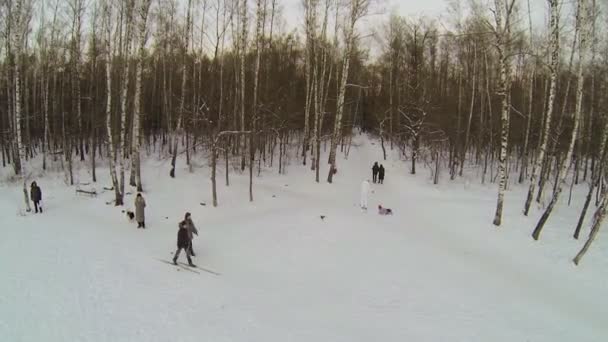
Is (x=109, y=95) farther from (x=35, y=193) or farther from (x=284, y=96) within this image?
(x=284, y=96)

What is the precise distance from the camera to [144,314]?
773 cm

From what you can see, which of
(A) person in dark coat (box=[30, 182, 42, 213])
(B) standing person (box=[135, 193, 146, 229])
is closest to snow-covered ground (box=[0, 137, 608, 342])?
(B) standing person (box=[135, 193, 146, 229])

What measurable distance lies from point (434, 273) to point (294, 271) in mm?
4266

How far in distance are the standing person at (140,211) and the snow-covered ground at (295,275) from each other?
0.41m

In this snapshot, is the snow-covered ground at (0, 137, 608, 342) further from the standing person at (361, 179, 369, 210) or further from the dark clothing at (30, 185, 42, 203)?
the dark clothing at (30, 185, 42, 203)

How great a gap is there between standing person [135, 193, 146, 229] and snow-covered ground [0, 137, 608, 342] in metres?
0.41

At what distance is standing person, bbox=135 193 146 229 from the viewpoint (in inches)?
538

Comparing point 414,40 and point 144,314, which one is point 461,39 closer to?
point 414,40

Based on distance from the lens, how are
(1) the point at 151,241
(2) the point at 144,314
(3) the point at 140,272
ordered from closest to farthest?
1. (2) the point at 144,314
2. (3) the point at 140,272
3. (1) the point at 151,241

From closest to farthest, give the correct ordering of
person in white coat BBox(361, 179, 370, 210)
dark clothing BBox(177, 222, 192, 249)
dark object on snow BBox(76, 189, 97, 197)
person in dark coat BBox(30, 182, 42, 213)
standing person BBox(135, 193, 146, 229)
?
dark clothing BBox(177, 222, 192, 249)
standing person BBox(135, 193, 146, 229)
person in dark coat BBox(30, 182, 42, 213)
person in white coat BBox(361, 179, 370, 210)
dark object on snow BBox(76, 189, 97, 197)

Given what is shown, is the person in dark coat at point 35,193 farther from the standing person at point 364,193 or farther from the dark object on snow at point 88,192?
the standing person at point 364,193

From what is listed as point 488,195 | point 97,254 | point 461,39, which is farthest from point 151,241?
point 461,39

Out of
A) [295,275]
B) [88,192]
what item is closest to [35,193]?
[88,192]

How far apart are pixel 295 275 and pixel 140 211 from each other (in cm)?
714
